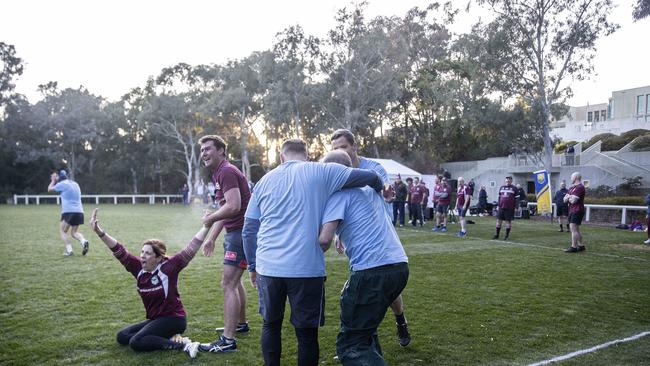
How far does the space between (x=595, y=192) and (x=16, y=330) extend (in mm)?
30611

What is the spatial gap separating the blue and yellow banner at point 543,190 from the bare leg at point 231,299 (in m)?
19.1

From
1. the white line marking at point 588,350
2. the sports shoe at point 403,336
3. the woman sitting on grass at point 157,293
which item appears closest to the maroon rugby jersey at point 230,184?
the woman sitting on grass at point 157,293

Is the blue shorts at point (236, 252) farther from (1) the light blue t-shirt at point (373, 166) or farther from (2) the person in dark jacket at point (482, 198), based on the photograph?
(2) the person in dark jacket at point (482, 198)

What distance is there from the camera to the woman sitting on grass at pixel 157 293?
179 inches

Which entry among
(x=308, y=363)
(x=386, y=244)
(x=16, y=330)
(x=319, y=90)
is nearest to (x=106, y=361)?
(x=16, y=330)

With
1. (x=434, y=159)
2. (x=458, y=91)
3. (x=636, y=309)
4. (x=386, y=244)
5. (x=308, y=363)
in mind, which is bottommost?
(x=636, y=309)

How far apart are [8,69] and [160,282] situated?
51.1 meters

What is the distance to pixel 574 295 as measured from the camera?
7070mm

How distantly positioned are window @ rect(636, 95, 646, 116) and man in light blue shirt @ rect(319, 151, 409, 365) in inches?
2066

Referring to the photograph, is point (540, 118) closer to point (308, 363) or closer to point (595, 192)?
point (595, 192)

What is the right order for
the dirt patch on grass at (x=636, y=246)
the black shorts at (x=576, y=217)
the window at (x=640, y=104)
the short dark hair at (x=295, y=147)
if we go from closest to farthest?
the short dark hair at (x=295, y=147)
the black shorts at (x=576, y=217)
the dirt patch on grass at (x=636, y=246)
the window at (x=640, y=104)

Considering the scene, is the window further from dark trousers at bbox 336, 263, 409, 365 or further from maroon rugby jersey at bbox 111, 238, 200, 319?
maroon rugby jersey at bbox 111, 238, 200, 319

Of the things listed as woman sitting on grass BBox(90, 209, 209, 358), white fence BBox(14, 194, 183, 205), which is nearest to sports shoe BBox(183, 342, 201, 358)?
woman sitting on grass BBox(90, 209, 209, 358)

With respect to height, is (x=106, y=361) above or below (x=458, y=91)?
below
